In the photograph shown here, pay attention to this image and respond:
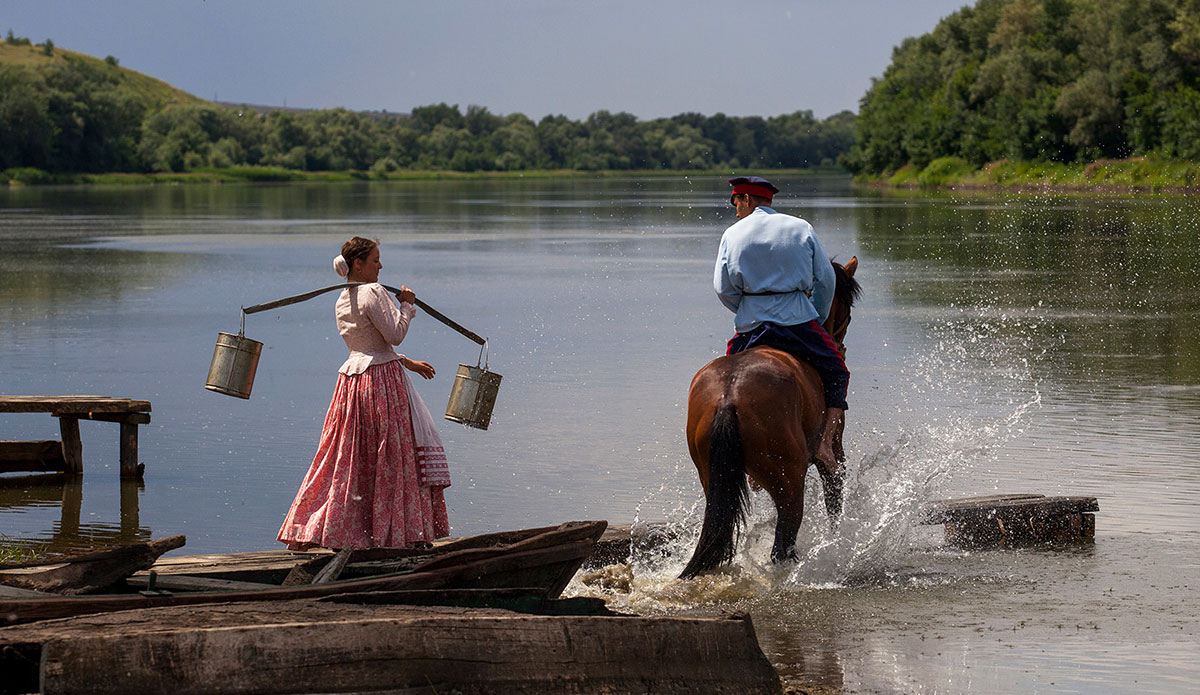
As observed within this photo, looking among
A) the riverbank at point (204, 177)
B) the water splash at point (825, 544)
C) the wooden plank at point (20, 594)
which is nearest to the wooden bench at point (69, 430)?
the water splash at point (825, 544)

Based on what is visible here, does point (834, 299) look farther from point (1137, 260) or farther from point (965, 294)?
point (1137, 260)

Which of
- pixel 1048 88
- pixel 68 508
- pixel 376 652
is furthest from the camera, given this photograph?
pixel 1048 88

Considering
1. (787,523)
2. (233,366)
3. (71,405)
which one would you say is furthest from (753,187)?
(71,405)

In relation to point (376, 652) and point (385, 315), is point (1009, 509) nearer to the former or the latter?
point (385, 315)

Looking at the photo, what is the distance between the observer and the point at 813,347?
8.15 metres

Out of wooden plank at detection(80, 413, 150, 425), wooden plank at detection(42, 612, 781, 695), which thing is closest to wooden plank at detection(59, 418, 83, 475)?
wooden plank at detection(80, 413, 150, 425)

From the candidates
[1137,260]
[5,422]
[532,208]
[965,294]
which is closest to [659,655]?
[5,422]

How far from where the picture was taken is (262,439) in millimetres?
12469

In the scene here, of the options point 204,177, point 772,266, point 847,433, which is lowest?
point 847,433

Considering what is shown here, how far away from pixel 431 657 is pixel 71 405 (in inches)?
250

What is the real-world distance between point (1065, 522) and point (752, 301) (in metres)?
2.36

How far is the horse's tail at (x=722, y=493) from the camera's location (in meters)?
7.56

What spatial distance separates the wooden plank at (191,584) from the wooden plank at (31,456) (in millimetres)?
5337

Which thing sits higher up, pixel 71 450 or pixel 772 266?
pixel 772 266
